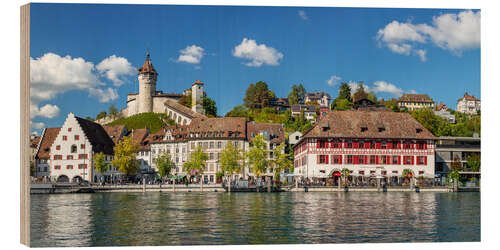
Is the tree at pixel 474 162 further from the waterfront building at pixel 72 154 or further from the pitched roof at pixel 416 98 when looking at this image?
the pitched roof at pixel 416 98

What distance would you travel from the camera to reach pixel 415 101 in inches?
4225

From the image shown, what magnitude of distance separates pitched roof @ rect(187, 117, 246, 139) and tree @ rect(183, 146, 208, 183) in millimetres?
4251

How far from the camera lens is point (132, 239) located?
2041cm

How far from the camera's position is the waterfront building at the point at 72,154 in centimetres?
6575

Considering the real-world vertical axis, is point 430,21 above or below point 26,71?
above

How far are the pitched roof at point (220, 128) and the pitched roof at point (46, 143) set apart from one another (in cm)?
1677

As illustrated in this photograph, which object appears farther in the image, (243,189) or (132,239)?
(243,189)

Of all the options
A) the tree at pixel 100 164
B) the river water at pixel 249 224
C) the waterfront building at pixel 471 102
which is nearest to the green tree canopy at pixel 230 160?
the tree at pixel 100 164

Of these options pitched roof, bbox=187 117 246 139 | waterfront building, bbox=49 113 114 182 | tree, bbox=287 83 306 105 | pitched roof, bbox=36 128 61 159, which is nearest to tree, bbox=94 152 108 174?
waterfront building, bbox=49 113 114 182

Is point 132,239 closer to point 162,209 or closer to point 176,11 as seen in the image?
point 176,11

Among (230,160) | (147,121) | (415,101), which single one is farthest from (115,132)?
(415,101)

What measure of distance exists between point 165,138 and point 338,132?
2637 cm

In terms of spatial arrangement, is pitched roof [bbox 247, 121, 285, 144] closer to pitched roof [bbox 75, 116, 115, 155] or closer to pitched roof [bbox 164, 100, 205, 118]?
pitched roof [bbox 164, 100, 205, 118]
